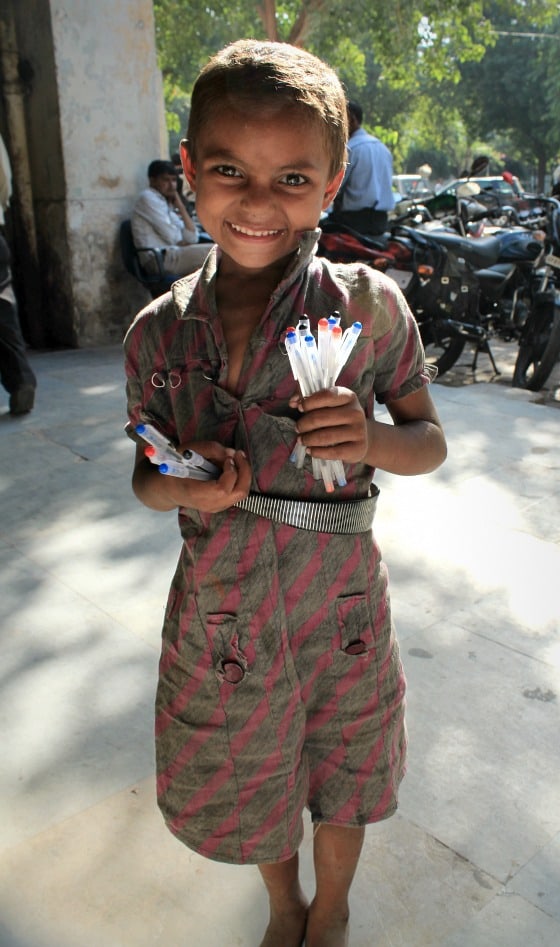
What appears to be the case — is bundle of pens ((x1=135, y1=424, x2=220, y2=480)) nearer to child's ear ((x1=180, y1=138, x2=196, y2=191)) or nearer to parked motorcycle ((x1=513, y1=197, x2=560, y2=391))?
child's ear ((x1=180, y1=138, x2=196, y2=191))

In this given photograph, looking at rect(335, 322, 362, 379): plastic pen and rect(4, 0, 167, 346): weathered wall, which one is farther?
rect(4, 0, 167, 346): weathered wall

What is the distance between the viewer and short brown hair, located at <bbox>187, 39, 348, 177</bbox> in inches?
46.1

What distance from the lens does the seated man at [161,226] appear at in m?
6.66

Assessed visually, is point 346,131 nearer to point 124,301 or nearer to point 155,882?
point 155,882

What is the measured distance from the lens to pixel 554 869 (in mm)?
1818

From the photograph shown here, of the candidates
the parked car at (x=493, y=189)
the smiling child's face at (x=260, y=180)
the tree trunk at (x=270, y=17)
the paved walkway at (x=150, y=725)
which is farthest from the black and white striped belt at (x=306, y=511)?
the tree trunk at (x=270, y=17)

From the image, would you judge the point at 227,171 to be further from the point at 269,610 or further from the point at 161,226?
the point at 161,226

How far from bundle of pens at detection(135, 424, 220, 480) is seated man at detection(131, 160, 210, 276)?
568 cm

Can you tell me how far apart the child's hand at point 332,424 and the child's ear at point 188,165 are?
39cm

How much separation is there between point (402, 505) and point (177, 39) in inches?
617

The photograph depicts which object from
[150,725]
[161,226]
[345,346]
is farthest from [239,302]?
[161,226]

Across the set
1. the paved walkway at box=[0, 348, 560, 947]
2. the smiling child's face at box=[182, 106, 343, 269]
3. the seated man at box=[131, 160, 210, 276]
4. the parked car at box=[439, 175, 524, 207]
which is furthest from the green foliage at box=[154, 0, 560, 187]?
the seated man at box=[131, 160, 210, 276]

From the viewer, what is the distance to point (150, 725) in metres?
2.29

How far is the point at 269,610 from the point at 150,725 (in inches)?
44.1
